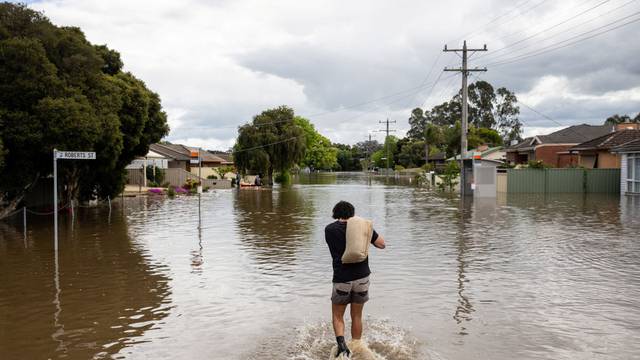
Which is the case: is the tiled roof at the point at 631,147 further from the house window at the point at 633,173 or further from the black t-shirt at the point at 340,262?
the black t-shirt at the point at 340,262

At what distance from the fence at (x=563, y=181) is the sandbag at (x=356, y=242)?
33660mm

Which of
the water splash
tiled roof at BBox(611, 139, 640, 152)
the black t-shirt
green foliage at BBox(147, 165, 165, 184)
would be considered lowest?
the water splash

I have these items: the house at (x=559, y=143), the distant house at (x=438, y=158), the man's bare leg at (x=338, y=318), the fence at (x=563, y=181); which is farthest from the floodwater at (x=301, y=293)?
the distant house at (x=438, y=158)

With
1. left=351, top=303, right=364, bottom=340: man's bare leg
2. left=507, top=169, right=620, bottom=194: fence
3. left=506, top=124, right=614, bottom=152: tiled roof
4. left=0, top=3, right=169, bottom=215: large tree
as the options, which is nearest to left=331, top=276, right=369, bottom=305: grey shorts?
left=351, top=303, right=364, bottom=340: man's bare leg

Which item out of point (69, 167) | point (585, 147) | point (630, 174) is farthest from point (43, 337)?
point (585, 147)

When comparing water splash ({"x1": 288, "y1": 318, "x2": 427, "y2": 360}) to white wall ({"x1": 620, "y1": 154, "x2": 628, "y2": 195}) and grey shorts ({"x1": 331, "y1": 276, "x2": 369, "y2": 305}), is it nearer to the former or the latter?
grey shorts ({"x1": 331, "y1": 276, "x2": 369, "y2": 305})

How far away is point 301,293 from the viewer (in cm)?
942

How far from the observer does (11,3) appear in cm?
1916

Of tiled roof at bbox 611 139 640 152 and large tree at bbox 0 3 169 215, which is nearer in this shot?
large tree at bbox 0 3 169 215

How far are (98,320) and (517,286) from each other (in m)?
6.70

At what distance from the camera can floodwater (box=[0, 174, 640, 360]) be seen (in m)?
6.84

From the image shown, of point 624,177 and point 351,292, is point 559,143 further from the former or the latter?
point 351,292

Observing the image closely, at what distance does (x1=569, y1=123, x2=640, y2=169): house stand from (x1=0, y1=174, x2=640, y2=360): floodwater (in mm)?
23375

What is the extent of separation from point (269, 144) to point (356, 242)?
1971 inches
